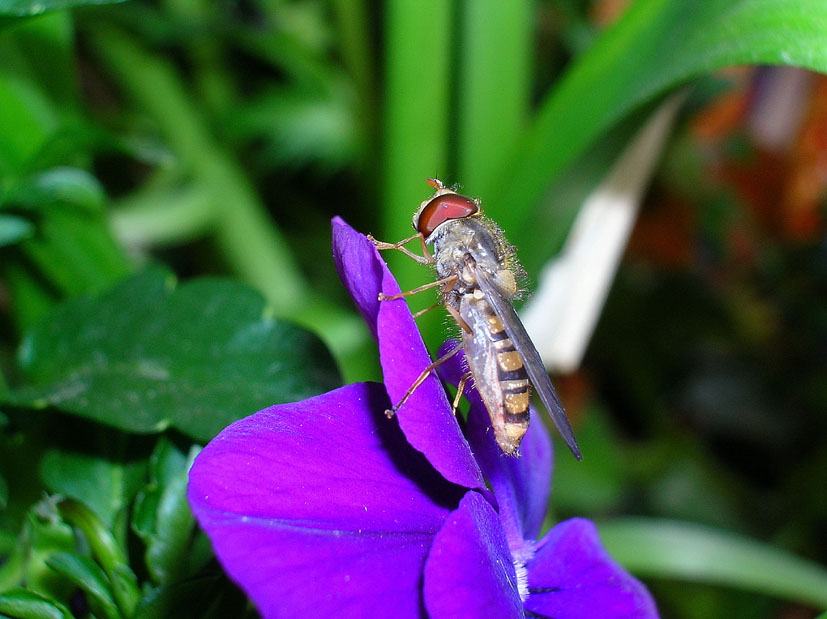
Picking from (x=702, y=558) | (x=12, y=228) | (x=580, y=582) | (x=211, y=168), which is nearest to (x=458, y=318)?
(x=580, y=582)

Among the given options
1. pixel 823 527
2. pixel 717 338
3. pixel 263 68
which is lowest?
pixel 823 527

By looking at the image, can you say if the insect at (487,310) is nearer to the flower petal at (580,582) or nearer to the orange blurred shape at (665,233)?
the flower petal at (580,582)

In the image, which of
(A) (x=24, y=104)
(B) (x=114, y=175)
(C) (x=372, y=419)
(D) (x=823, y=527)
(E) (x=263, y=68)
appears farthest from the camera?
(E) (x=263, y=68)

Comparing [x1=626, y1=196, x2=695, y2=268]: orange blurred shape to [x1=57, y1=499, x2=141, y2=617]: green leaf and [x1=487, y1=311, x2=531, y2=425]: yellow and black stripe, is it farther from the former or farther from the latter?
[x1=57, y1=499, x2=141, y2=617]: green leaf

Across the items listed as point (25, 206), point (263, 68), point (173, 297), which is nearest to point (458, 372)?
point (173, 297)

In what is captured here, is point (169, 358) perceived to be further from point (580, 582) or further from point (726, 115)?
point (726, 115)

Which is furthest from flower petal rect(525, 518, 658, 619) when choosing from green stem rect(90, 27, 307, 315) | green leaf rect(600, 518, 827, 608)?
green stem rect(90, 27, 307, 315)

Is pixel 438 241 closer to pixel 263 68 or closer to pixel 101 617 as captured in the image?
pixel 101 617
